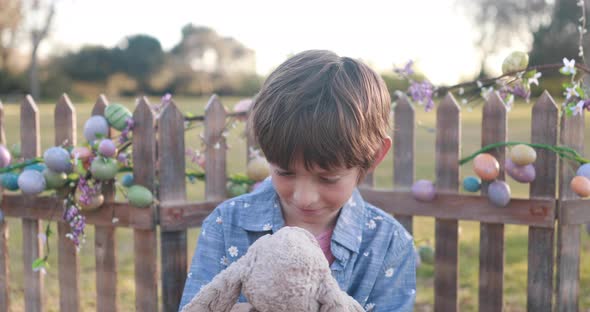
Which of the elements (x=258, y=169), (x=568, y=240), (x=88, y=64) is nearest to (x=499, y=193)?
(x=568, y=240)

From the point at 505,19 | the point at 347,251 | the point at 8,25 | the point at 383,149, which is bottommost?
the point at 347,251

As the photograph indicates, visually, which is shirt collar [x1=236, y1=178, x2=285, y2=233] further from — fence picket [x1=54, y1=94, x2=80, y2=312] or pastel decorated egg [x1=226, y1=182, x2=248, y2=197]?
fence picket [x1=54, y1=94, x2=80, y2=312]

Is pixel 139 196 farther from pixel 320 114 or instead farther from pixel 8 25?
pixel 8 25

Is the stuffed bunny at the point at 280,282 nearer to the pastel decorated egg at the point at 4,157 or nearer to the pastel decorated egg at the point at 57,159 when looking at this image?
the pastel decorated egg at the point at 57,159

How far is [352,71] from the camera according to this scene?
1.57 meters

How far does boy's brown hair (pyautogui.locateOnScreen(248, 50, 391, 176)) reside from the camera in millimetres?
1444

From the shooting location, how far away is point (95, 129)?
2523 mm

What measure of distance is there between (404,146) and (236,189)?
85 centimetres

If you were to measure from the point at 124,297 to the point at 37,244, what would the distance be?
1.20 metres

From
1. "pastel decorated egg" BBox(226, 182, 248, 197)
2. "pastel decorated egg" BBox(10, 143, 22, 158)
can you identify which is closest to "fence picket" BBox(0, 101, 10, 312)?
"pastel decorated egg" BBox(10, 143, 22, 158)

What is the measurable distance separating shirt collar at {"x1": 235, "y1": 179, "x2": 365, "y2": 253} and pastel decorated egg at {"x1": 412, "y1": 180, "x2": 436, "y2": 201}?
2.42ft

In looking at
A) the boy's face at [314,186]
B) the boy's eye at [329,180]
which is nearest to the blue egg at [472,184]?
the boy's face at [314,186]

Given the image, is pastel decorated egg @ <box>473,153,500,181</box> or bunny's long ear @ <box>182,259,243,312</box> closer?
bunny's long ear @ <box>182,259,243,312</box>

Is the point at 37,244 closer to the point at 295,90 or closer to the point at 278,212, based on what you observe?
the point at 278,212
